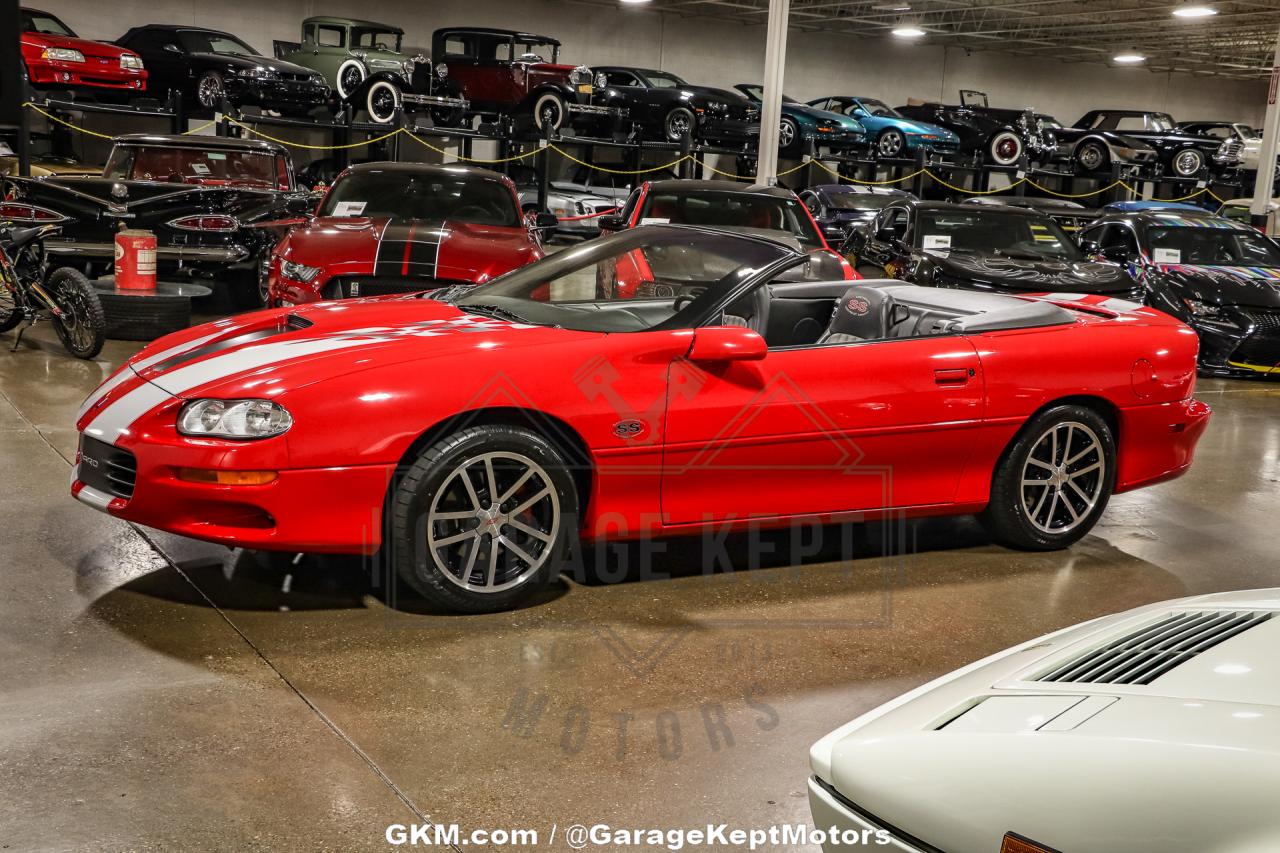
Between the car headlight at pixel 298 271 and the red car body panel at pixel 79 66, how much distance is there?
1001 cm

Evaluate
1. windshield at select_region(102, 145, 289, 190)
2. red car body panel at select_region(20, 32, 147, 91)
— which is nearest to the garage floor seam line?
windshield at select_region(102, 145, 289, 190)

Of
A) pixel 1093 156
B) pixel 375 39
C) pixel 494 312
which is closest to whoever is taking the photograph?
pixel 494 312

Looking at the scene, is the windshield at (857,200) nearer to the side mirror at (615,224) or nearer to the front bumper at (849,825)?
the side mirror at (615,224)

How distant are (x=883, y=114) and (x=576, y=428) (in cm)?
2056

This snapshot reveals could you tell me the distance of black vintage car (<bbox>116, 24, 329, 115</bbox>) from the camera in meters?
16.8

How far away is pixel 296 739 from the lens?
3039 mm

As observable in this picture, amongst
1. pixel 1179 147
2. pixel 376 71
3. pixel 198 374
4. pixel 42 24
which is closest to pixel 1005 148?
pixel 1179 147

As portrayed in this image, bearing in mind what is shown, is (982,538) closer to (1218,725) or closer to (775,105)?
(1218,725)

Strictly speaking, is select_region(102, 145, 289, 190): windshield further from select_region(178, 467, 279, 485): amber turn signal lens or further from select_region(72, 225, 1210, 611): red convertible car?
select_region(178, 467, 279, 485): amber turn signal lens

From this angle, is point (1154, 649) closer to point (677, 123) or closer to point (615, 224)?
point (615, 224)

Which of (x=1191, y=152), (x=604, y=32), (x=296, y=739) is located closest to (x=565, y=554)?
(x=296, y=739)

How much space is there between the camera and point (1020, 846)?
64.7 inches

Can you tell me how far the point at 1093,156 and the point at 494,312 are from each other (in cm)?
2192

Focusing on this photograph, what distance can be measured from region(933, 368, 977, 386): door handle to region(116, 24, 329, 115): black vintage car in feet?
46.9
